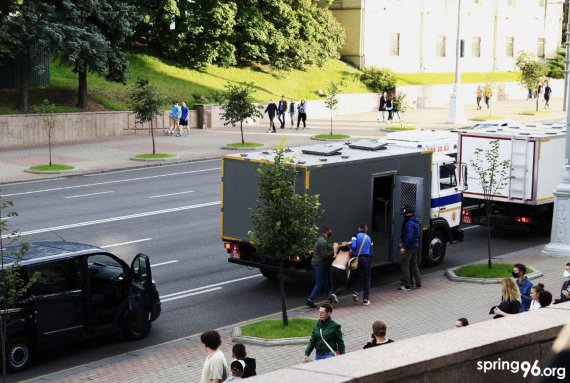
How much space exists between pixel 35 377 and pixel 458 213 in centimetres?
1157

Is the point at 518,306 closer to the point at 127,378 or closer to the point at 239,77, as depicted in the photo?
the point at 127,378

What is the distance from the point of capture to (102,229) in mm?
25188

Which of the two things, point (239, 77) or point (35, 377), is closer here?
point (35, 377)

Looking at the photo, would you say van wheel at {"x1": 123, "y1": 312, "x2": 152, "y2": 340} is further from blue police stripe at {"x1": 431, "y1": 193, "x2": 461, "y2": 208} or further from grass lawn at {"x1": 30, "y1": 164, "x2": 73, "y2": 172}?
grass lawn at {"x1": 30, "y1": 164, "x2": 73, "y2": 172}

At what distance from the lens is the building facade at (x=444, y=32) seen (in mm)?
69562

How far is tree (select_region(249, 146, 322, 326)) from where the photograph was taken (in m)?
16.1

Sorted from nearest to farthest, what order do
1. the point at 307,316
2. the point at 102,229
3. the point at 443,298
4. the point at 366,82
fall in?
the point at 307,316, the point at 443,298, the point at 102,229, the point at 366,82

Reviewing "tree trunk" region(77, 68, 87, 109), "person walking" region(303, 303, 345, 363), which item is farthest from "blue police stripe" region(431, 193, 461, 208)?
"tree trunk" region(77, 68, 87, 109)

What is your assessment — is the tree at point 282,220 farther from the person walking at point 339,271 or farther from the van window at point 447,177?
the van window at point 447,177

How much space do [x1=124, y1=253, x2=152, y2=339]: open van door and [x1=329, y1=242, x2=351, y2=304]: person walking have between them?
380 centimetres

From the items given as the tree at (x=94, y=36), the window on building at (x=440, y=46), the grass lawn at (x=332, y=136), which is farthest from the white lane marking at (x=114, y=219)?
the window on building at (x=440, y=46)

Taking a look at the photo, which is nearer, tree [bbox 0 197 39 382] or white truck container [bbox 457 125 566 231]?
tree [bbox 0 197 39 382]

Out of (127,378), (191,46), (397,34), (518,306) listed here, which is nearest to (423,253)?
(518,306)

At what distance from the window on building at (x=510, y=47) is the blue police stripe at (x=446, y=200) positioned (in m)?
65.5
